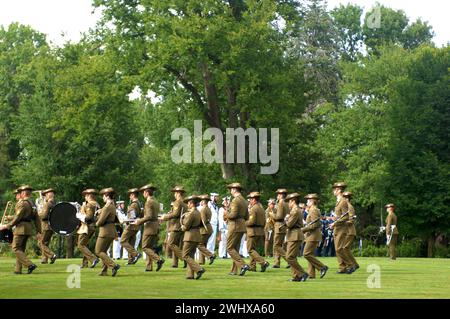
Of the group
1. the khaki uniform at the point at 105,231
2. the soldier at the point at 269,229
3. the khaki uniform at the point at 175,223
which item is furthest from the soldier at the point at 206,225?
the khaki uniform at the point at 105,231

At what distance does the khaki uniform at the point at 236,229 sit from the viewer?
1116 inches

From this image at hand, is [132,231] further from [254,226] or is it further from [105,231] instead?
[254,226]

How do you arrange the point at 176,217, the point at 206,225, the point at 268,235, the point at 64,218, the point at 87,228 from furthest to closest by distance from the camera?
the point at 268,235 < the point at 206,225 < the point at 64,218 < the point at 87,228 < the point at 176,217

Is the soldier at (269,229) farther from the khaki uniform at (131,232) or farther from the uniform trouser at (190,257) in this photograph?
the uniform trouser at (190,257)

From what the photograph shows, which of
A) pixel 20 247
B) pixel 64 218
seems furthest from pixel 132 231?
pixel 20 247

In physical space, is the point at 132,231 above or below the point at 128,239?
above

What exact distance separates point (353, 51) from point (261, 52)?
95.8ft

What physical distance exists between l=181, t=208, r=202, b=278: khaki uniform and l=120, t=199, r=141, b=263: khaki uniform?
3.60 metres

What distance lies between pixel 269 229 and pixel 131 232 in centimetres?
968

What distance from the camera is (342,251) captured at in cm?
2861

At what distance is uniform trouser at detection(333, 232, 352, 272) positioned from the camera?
28.3 metres

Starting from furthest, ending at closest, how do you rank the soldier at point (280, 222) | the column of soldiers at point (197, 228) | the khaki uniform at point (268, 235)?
the khaki uniform at point (268, 235), the soldier at point (280, 222), the column of soldiers at point (197, 228)

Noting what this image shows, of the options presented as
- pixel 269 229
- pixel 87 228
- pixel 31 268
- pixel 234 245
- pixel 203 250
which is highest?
pixel 87 228

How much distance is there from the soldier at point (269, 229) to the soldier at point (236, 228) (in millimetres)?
5540
